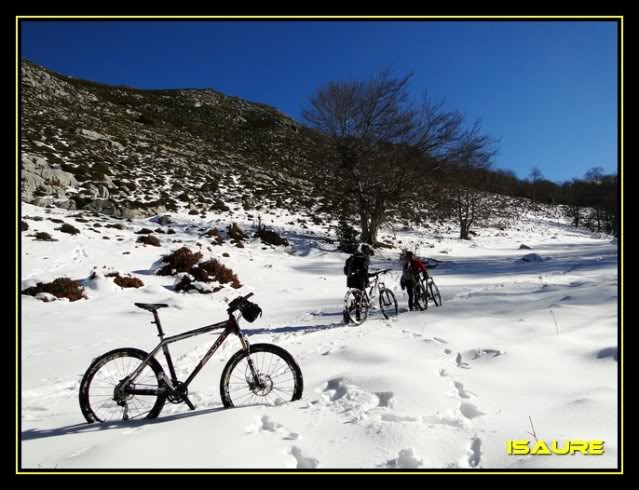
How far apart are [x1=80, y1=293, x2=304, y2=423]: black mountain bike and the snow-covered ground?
17 cm

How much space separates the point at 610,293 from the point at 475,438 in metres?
6.00

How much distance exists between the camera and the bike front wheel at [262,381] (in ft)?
11.5

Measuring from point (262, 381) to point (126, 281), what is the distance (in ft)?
26.1

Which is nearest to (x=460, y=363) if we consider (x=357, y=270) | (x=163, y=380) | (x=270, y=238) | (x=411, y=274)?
(x=163, y=380)

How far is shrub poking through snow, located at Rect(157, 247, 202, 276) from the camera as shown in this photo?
1141 cm

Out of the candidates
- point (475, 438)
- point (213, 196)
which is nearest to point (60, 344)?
point (475, 438)

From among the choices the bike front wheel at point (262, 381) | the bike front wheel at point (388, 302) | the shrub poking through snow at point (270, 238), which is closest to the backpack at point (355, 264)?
the bike front wheel at point (388, 302)

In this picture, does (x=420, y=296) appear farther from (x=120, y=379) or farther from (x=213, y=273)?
(x=120, y=379)

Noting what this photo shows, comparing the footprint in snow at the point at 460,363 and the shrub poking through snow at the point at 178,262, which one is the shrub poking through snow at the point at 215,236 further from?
the footprint in snow at the point at 460,363

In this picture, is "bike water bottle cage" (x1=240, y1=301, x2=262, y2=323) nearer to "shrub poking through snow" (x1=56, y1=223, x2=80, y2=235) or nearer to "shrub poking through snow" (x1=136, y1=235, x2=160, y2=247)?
"shrub poking through snow" (x1=136, y1=235, x2=160, y2=247)

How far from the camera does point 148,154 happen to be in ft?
122

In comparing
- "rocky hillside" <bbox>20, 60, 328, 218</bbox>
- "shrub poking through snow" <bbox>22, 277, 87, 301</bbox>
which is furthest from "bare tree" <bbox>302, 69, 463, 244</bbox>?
"shrub poking through snow" <bbox>22, 277, 87, 301</bbox>

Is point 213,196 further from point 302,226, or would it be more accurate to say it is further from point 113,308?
point 113,308

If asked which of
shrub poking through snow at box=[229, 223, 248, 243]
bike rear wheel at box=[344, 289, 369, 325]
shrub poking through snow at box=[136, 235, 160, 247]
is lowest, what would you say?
bike rear wheel at box=[344, 289, 369, 325]
